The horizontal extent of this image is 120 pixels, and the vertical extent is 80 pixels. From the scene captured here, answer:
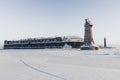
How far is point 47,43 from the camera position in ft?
213

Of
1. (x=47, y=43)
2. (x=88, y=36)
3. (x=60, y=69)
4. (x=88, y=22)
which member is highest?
(x=88, y=22)

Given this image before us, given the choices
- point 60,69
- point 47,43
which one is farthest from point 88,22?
point 60,69

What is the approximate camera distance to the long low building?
196ft

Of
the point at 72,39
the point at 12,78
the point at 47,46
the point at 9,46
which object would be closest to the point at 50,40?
the point at 47,46

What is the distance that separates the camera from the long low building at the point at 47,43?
196 ft

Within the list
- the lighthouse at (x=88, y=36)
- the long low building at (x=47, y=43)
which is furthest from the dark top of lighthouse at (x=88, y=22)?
the long low building at (x=47, y=43)

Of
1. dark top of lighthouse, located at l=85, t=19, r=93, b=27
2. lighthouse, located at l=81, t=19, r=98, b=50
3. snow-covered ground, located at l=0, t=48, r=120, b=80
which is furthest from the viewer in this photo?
dark top of lighthouse, located at l=85, t=19, r=93, b=27

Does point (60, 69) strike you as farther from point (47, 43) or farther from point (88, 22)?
point (47, 43)

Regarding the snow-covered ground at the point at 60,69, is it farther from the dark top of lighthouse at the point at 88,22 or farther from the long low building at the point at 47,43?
the long low building at the point at 47,43

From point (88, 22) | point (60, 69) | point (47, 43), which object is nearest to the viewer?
point (60, 69)

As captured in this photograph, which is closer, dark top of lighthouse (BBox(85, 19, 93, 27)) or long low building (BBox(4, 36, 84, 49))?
dark top of lighthouse (BBox(85, 19, 93, 27))

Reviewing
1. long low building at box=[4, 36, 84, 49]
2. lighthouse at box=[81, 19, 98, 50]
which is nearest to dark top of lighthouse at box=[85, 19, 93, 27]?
lighthouse at box=[81, 19, 98, 50]

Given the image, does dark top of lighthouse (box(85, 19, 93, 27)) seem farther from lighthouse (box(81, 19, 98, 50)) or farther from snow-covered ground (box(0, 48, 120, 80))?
snow-covered ground (box(0, 48, 120, 80))

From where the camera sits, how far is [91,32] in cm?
4269
